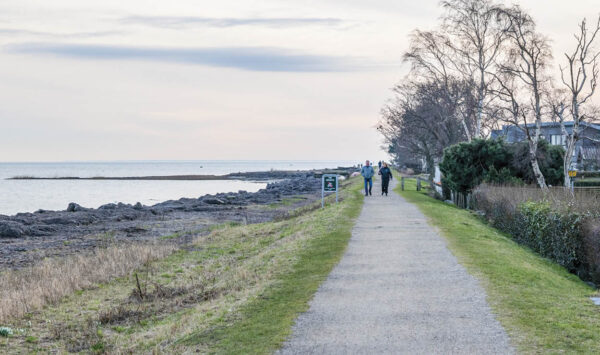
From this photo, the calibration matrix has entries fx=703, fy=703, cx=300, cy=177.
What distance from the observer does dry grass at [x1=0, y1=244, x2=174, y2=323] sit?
14201mm

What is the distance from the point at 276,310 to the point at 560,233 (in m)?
9.39

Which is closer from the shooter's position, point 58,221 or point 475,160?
point 475,160

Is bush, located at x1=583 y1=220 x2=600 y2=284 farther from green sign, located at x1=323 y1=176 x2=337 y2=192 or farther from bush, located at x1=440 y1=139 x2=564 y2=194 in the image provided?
bush, located at x1=440 y1=139 x2=564 y2=194

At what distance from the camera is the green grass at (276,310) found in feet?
29.0

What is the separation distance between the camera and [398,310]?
10188 mm

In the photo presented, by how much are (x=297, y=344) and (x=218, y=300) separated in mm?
4434

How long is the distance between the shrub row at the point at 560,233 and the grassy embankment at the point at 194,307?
5.26 m

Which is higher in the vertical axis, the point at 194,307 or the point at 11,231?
the point at 194,307

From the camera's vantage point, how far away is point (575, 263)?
16625 millimetres

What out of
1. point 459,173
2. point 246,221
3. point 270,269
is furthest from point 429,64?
point 270,269

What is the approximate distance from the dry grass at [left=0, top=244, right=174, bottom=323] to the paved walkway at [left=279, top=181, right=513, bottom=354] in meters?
6.10

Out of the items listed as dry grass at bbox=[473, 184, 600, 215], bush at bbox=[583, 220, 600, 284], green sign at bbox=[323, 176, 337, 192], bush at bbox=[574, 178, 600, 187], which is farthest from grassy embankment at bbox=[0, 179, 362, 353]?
bush at bbox=[574, 178, 600, 187]

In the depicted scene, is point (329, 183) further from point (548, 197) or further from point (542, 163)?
point (548, 197)

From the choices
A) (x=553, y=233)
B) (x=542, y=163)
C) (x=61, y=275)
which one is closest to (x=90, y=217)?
(x=61, y=275)
